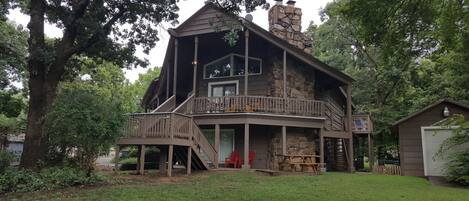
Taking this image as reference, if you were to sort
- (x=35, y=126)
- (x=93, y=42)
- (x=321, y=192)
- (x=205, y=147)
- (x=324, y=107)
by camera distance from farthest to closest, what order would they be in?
1. (x=324, y=107)
2. (x=205, y=147)
3. (x=93, y=42)
4. (x=35, y=126)
5. (x=321, y=192)

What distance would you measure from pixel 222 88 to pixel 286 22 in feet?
17.0

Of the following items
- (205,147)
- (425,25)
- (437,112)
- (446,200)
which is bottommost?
(446,200)

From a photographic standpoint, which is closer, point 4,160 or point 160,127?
point 4,160

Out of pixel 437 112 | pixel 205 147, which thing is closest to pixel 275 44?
pixel 205 147

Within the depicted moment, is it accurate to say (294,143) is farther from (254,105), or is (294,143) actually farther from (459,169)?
(459,169)

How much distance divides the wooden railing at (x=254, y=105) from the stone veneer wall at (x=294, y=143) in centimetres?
118

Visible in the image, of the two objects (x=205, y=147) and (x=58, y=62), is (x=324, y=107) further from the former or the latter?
(x=58, y=62)

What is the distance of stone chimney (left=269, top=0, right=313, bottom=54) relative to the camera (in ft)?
63.4

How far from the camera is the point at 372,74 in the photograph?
1059 inches

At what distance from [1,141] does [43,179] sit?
381 inches

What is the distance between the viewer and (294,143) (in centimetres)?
1670

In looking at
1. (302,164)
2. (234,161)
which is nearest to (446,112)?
(302,164)

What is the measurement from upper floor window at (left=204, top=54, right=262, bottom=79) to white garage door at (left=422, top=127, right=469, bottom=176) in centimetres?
761

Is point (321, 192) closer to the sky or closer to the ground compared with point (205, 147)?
closer to the ground
